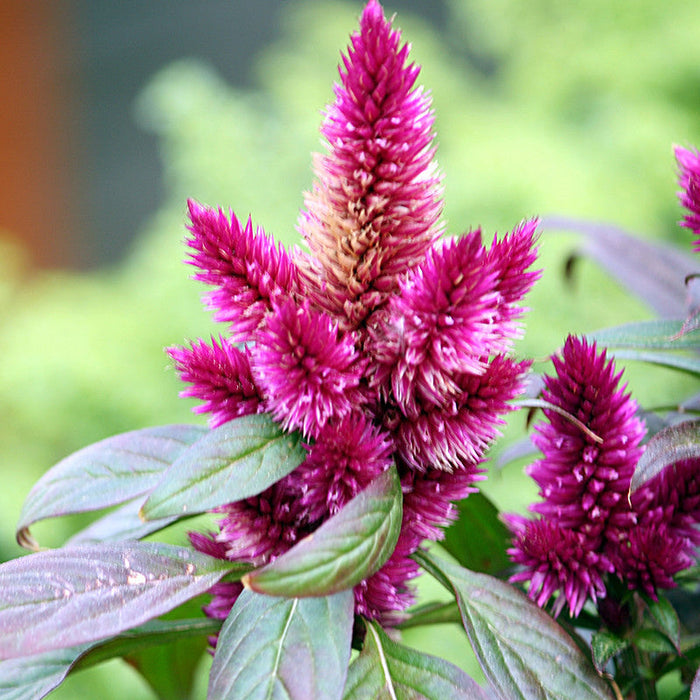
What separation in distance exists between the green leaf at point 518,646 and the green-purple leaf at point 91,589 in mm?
120

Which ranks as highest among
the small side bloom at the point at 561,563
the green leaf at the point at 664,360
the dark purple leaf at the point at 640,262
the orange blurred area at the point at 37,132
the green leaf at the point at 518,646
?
the orange blurred area at the point at 37,132

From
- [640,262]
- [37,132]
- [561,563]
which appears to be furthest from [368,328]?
[37,132]

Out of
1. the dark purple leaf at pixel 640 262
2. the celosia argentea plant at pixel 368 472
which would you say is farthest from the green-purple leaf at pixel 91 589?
the dark purple leaf at pixel 640 262

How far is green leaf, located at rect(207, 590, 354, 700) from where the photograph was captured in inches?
15.1

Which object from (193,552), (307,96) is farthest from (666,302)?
(307,96)

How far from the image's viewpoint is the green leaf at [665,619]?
0.46m

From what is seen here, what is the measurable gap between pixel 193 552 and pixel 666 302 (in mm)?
461

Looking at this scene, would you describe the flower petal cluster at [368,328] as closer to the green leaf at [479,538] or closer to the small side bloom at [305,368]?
the small side bloom at [305,368]

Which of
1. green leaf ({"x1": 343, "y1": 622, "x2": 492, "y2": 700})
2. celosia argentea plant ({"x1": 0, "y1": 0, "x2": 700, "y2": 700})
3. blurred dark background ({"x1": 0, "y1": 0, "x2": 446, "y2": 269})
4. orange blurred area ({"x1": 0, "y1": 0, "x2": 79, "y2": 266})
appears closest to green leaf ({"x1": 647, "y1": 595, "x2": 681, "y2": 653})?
celosia argentea plant ({"x1": 0, "y1": 0, "x2": 700, "y2": 700})

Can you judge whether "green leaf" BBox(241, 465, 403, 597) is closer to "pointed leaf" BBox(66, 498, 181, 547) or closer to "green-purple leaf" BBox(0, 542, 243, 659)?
"green-purple leaf" BBox(0, 542, 243, 659)

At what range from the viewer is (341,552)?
14.1 inches

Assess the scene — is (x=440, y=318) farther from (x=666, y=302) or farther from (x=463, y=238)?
(x=666, y=302)

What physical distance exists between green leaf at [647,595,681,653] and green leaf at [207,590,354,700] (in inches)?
6.6

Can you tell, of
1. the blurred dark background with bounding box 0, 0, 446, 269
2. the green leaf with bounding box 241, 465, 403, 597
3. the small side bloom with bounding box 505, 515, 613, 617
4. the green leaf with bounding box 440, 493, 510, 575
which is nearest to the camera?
the green leaf with bounding box 241, 465, 403, 597
